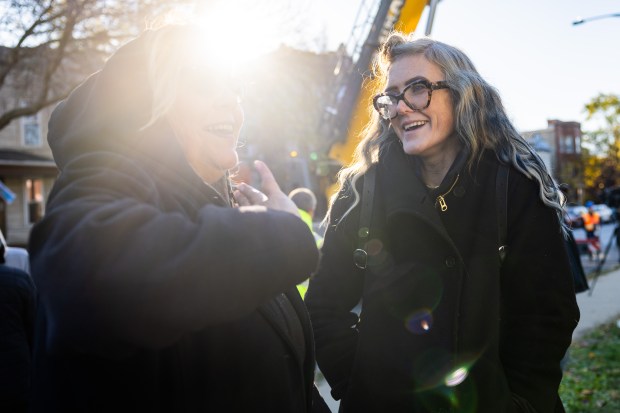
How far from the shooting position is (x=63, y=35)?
11.3 m

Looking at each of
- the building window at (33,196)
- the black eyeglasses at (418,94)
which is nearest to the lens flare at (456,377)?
A: the black eyeglasses at (418,94)

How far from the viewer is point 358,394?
2107mm

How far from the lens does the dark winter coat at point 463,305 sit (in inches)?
78.3

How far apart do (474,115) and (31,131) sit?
2588cm

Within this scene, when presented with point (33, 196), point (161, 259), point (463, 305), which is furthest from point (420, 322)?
point (33, 196)

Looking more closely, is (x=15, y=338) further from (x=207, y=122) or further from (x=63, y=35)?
(x=63, y=35)

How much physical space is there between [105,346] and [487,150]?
177 centimetres

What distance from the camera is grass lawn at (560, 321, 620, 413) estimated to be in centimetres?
469

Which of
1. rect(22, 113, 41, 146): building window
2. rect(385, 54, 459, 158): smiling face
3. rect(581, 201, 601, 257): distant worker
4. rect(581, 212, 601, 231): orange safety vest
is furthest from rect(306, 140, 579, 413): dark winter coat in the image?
rect(22, 113, 41, 146): building window

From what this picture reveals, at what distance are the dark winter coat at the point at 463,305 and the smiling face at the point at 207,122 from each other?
2.55ft

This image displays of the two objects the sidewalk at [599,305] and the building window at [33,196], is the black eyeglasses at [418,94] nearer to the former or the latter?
the sidewalk at [599,305]

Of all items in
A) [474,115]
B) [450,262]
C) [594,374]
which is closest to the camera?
[450,262]

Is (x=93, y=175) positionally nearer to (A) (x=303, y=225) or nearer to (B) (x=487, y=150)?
(A) (x=303, y=225)

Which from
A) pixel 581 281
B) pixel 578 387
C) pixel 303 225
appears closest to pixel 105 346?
pixel 303 225
